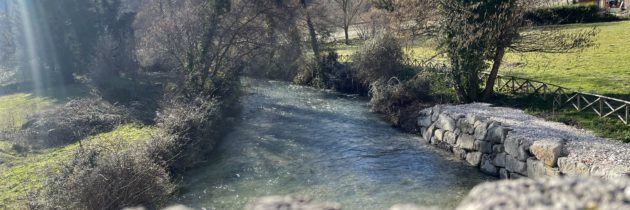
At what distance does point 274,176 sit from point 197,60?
44.3 ft

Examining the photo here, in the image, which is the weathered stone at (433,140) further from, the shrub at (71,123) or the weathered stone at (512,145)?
the shrub at (71,123)

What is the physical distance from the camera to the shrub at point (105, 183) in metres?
10.3

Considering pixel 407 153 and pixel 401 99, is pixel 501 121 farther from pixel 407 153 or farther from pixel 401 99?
pixel 401 99

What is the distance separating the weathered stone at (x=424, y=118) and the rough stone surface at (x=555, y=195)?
17175 mm

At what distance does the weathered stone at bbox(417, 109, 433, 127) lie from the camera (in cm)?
2075

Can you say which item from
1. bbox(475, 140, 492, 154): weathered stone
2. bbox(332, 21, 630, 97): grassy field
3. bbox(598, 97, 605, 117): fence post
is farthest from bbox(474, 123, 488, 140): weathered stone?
bbox(332, 21, 630, 97): grassy field

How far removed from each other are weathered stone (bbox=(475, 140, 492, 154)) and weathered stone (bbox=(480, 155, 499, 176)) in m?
0.20

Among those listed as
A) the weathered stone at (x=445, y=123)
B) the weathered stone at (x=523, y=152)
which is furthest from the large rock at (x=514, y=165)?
the weathered stone at (x=445, y=123)

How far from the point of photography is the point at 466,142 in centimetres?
1739

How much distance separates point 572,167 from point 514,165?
2481 millimetres

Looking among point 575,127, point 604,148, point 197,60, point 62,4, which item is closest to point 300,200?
point 604,148

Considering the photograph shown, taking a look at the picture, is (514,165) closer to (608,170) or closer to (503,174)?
(503,174)

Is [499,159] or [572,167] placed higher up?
[572,167]

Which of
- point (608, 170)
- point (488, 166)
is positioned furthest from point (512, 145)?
point (608, 170)
